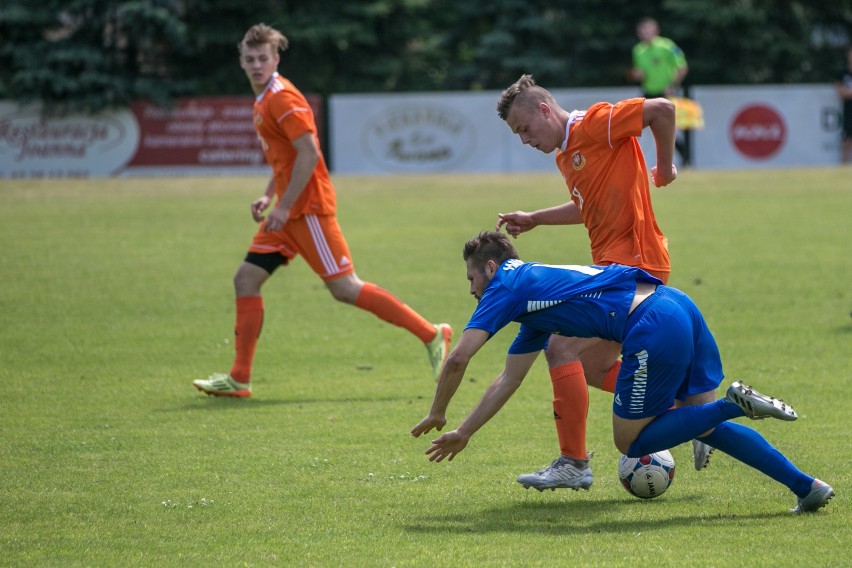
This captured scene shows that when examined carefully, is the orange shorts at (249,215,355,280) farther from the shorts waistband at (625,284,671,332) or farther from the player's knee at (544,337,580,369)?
the shorts waistband at (625,284,671,332)

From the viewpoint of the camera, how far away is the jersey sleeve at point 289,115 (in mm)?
8414

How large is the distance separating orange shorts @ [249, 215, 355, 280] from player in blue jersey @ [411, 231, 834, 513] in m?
2.90

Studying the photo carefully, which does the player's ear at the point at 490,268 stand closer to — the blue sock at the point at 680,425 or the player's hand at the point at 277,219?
the blue sock at the point at 680,425

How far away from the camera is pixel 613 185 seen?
6.27 metres

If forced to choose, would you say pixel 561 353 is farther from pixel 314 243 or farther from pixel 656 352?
pixel 314 243

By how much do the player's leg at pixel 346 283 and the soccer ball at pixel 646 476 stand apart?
2961 mm

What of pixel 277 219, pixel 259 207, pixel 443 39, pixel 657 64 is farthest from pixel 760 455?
pixel 443 39

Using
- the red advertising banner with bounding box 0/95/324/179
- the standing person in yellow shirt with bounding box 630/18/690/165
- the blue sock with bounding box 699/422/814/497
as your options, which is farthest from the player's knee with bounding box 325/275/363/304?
the red advertising banner with bounding box 0/95/324/179

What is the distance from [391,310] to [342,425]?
1.41 metres

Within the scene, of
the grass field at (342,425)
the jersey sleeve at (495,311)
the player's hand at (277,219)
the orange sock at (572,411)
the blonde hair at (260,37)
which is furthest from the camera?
the blonde hair at (260,37)

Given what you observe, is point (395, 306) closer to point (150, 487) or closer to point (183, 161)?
point (150, 487)

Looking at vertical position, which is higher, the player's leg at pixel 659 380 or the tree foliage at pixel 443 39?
the tree foliage at pixel 443 39

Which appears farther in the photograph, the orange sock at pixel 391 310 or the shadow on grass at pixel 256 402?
the orange sock at pixel 391 310

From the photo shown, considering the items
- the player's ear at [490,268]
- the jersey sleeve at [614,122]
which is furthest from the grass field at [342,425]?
the jersey sleeve at [614,122]
